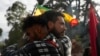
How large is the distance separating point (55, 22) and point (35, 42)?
0.77 meters

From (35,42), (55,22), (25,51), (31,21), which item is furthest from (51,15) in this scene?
(25,51)

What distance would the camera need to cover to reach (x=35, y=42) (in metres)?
3.87

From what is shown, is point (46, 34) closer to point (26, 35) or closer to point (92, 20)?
point (26, 35)

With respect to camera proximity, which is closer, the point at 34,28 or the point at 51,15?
the point at 34,28

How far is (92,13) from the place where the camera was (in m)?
5.03

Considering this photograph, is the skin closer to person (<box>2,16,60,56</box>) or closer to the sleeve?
person (<box>2,16,60,56</box>)

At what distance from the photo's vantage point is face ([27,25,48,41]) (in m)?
3.92

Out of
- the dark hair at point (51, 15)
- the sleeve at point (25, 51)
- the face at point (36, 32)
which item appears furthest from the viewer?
the dark hair at point (51, 15)

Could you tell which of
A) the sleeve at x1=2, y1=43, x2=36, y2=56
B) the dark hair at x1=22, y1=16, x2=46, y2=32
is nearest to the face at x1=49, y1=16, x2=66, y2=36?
the dark hair at x1=22, y1=16, x2=46, y2=32

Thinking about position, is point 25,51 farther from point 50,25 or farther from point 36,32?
point 50,25

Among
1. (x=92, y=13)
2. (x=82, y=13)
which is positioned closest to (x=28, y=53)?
(x=92, y=13)

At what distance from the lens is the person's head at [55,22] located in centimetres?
448

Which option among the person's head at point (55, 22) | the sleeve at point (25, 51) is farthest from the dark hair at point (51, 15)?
the sleeve at point (25, 51)

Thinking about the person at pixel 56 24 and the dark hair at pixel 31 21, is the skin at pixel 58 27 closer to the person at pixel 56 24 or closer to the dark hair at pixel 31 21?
the person at pixel 56 24
